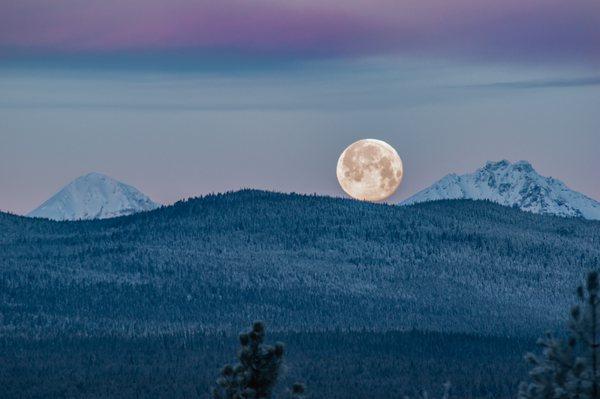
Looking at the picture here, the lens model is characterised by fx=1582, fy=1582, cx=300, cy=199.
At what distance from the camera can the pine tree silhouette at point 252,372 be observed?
48.2 metres

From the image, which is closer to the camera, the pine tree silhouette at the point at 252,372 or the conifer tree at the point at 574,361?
the conifer tree at the point at 574,361

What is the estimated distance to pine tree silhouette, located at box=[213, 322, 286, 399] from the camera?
4822 cm

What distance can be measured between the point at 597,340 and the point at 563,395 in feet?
5.46

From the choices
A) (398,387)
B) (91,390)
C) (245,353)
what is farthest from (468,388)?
(245,353)

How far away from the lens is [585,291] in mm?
39719

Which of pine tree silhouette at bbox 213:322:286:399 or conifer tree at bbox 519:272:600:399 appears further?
pine tree silhouette at bbox 213:322:286:399

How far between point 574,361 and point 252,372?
12.4 metres

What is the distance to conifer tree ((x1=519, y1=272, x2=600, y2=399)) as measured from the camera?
130 ft

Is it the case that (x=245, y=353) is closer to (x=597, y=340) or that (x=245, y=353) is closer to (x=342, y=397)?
(x=597, y=340)

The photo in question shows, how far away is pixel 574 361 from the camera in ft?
131

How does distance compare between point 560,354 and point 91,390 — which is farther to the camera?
point 91,390

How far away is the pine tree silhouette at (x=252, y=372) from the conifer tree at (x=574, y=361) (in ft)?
33.3

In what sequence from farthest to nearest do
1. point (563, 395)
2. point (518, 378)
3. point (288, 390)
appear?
point (518, 378), point (288, 390), point (563, 395)

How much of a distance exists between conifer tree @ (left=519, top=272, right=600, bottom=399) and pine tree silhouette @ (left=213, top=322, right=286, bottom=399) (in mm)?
10161
